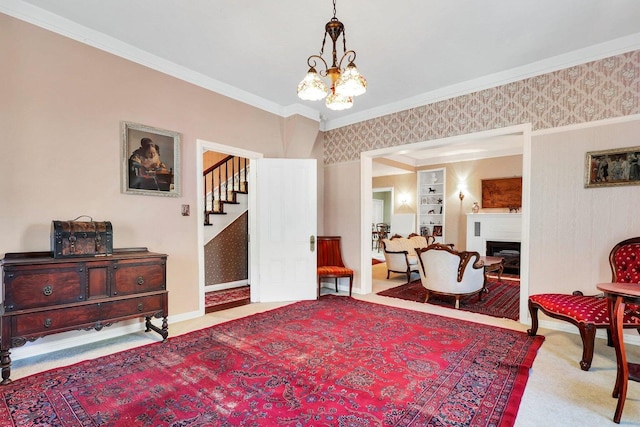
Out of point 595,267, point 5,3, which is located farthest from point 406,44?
point 5,3

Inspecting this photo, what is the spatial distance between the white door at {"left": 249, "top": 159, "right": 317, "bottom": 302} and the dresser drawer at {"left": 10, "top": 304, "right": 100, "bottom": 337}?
2297 millimetres

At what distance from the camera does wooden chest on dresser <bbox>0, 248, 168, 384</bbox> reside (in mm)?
2359

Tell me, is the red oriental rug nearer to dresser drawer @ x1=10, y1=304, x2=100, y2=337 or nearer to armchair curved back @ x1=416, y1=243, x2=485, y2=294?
dresser drawer @ x1=10, y1=304, x2=100, y2=337

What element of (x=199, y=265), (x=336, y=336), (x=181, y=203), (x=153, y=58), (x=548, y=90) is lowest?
(x=336, y=336)

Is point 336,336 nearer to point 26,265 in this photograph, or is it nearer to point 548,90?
point 26,265

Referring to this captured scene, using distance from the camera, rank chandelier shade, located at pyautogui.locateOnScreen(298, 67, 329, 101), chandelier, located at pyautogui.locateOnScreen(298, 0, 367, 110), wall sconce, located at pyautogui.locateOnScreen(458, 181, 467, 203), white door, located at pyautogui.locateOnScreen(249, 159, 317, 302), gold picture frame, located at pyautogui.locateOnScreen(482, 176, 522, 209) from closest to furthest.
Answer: chandelier, located at pyautogui.locateOnScreen(298, 0, 367, 110) → chandelier shade, located at pyautogui.locateOnScreen(298, 67, 329, 101) → white door, located at pyautogui.locateOnScreen(249, 159, 317, 302) → gold picture frame, located at pyautogui.locateOnScreen(482, 176, 522, 209) → wall sconce, located at pyautogui.locateOnScreen(458, 181, 467, 203)

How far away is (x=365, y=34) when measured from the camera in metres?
3.09

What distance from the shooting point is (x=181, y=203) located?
12.6 ft

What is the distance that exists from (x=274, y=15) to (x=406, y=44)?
1418 mm

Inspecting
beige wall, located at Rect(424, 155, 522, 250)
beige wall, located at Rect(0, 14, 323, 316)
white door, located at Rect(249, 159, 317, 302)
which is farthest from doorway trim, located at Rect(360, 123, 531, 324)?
beige wall, located at Rect(424, 155, 522, 250)

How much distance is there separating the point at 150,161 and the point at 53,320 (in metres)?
1.82

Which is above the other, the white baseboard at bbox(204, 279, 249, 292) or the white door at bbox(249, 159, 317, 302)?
the white door at bbox(249, 159, 317, 302)

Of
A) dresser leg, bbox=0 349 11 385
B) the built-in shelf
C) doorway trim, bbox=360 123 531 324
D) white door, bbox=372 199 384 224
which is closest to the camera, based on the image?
dresser leg, bbox=0 349 11 385

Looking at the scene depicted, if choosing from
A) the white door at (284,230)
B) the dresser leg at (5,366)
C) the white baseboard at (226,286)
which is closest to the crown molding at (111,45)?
the white door at (284,230)
